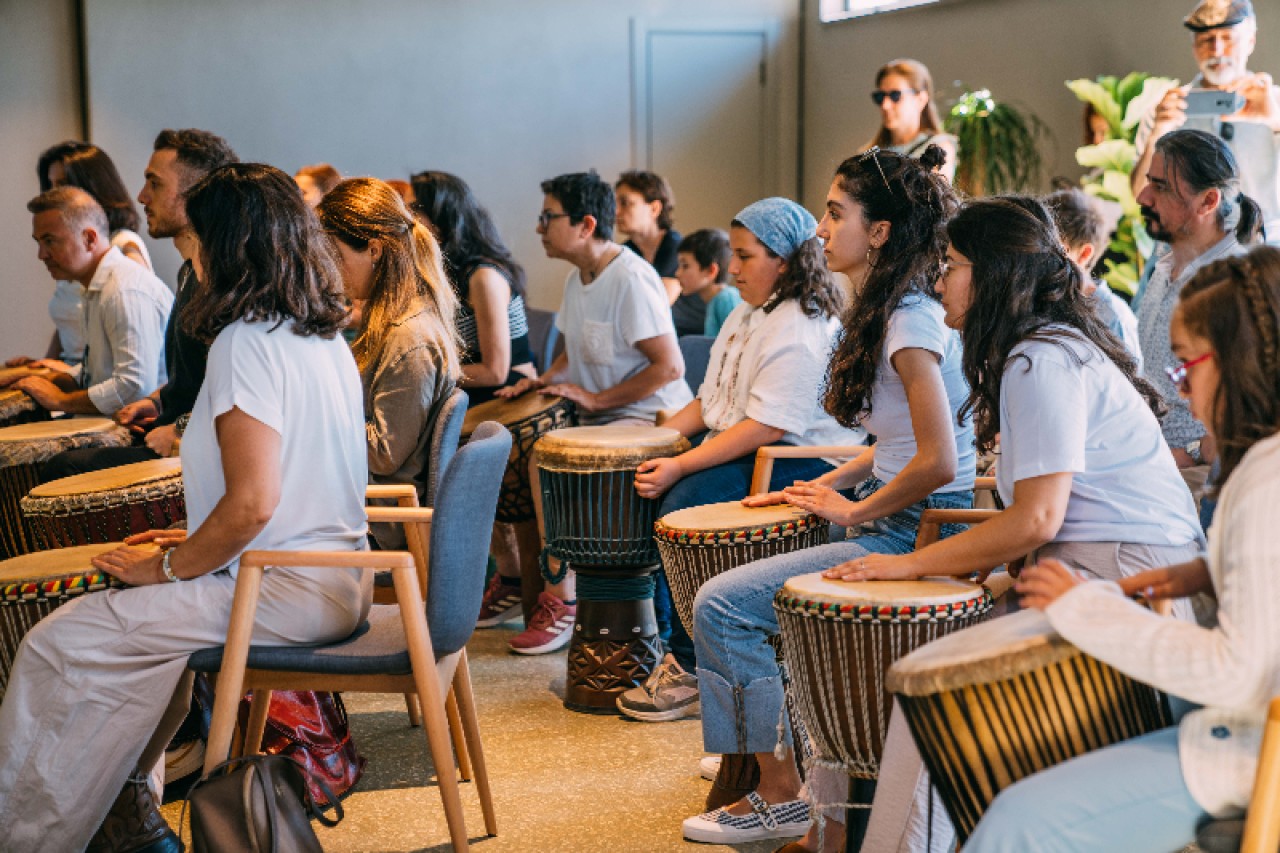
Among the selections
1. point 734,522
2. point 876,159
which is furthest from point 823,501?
point 876,159

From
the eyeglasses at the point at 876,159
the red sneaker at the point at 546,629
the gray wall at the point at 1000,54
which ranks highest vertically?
the gray wall at the point at 1000,54

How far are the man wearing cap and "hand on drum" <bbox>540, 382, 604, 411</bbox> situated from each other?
1.79m

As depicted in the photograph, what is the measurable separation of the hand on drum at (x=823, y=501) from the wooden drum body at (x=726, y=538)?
0.05 metres

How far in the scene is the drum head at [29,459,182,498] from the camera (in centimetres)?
309

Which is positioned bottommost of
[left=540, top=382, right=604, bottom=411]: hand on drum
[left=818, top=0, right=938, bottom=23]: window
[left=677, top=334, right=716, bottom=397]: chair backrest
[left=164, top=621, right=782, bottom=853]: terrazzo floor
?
[left=164, top=621, right=782, bottom=853]: terrazzo floor

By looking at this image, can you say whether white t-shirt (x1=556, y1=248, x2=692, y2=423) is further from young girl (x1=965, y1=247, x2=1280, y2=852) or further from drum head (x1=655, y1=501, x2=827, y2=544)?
young girl (x1=965, y1=247, x2=1280, y2=852)

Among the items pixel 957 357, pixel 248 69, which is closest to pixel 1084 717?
pixel 957 357

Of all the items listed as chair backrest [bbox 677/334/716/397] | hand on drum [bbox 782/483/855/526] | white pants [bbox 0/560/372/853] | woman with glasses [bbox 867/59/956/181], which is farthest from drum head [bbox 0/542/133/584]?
woman with glasses [bbox 867/59/956/181]

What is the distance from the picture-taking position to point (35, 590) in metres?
2.57

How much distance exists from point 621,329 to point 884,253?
151 cm

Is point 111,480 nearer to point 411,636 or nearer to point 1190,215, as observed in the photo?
point 411,636

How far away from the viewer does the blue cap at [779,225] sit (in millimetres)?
3445

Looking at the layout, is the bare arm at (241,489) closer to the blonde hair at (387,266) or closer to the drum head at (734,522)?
the drum head at (734,522)

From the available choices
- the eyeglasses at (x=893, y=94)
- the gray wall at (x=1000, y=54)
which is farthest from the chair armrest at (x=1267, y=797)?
the gray wall at (x=1000, y=54)
